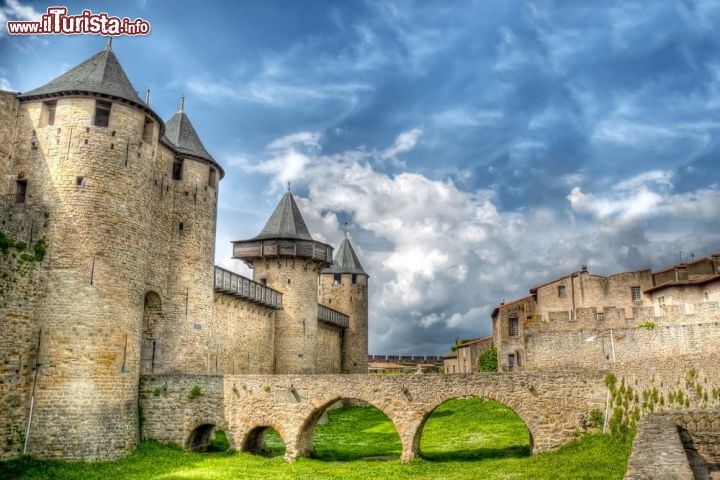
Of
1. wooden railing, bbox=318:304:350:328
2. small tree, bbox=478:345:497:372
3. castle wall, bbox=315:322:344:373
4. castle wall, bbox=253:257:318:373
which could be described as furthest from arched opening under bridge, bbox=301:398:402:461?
small tree, bbox=478:345:497:372

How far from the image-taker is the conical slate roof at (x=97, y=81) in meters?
22.6

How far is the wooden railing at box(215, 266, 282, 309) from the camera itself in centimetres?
3002

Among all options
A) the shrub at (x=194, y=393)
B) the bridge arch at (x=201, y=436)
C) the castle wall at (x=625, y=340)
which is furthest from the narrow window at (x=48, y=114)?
the castle wall at (x=625, y=340)

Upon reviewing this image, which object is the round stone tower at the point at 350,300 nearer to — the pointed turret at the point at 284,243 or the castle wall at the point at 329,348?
the castle wall at the point at 329,348

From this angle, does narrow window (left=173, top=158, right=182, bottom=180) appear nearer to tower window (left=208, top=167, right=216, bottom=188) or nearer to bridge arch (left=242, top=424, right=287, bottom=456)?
tower window (left=208, top=167, right=216, bottom=188)

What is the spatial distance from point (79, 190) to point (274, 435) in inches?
594

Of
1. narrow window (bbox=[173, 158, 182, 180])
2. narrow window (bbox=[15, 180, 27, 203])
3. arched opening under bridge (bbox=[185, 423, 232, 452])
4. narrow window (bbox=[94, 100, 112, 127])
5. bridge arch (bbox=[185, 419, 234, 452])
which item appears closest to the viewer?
narrow window (bbox=[15, 180, 27, 203])

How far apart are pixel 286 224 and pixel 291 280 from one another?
12.0 feet

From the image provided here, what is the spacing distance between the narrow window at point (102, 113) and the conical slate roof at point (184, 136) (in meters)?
5.11

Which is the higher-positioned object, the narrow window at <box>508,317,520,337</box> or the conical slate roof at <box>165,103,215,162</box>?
the conical slate roof at <box>165,103,215,162</box>

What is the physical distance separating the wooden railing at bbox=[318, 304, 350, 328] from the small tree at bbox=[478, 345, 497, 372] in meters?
10.4

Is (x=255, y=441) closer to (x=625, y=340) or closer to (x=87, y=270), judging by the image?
(x=87, y=270)

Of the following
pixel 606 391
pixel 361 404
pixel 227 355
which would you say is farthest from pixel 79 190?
pixel 361 404

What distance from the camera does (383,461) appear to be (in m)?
22.7
